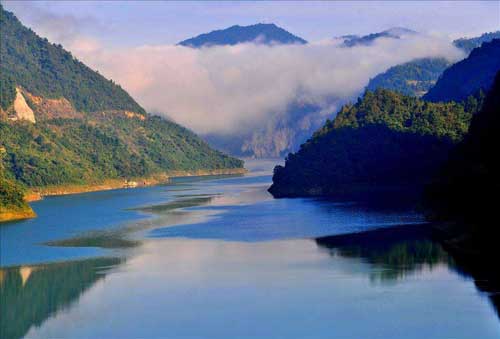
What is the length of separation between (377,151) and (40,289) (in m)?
108

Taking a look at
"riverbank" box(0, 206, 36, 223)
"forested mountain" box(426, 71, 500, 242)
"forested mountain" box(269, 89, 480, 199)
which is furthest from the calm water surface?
"forested mountain" box(269, 89, 480, 199)

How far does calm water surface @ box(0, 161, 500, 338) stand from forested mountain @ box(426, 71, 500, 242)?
4027 millimetres

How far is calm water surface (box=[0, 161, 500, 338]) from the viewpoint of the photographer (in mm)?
59844

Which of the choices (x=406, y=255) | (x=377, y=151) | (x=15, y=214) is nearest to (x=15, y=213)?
(x=15, y=214)

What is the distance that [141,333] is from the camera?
58.8 metres

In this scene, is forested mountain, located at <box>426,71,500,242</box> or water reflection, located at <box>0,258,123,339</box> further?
forested mountain, located at <box>426,71,500,242</box>

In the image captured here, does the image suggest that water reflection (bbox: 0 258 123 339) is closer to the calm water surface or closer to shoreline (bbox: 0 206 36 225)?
the calm water surface

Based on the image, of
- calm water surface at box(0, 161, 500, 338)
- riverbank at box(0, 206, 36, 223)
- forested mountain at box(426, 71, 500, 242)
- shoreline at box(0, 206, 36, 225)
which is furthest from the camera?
riverbank at box(0, 206, 36, 223)

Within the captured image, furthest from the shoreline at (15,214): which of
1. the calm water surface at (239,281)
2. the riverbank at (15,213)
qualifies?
the calm water surface at (239,281)

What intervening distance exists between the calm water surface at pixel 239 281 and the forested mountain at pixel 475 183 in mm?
4027

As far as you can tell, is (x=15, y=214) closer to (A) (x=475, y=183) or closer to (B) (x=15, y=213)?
(B) (x=15, y=213)

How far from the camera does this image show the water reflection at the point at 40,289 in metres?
64.9

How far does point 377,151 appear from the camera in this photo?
17475 centimetres

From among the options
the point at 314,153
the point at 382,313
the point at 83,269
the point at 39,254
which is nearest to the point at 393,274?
the point at 382,313
